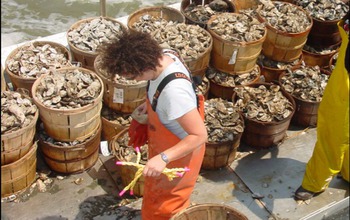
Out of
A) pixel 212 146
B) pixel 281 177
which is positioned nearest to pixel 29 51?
pixel 212 146

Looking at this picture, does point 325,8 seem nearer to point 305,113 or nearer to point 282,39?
point 282,39

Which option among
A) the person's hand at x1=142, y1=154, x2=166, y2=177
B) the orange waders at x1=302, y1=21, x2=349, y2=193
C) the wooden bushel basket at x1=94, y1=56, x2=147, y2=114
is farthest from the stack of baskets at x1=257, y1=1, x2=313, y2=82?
the person's hand at x1=142, y1=154, x2=166, y2=177

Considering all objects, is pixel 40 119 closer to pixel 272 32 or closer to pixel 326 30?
pixel 272 32

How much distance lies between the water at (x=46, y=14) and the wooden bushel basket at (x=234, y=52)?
177 inches

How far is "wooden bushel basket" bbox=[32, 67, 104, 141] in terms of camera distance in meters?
4.91

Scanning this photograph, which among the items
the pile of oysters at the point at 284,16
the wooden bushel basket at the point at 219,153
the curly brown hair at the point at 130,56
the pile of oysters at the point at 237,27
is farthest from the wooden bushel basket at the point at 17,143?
the pile of oysters at the point at 284,16

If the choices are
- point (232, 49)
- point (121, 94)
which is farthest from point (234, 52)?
point (121, 94)

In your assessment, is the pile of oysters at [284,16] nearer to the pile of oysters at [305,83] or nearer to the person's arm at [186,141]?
the pile of oysters at [305,83]

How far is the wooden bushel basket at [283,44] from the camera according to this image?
657cm

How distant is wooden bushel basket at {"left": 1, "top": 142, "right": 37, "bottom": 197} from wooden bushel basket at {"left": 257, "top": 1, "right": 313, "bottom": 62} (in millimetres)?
3551

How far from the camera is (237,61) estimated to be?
20.5 ft

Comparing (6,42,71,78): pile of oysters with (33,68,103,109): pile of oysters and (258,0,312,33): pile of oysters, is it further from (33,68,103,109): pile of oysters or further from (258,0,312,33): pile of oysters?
(258,0,312,33): pile of oysters

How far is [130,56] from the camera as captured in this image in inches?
128

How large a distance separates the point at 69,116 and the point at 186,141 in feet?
6.47
